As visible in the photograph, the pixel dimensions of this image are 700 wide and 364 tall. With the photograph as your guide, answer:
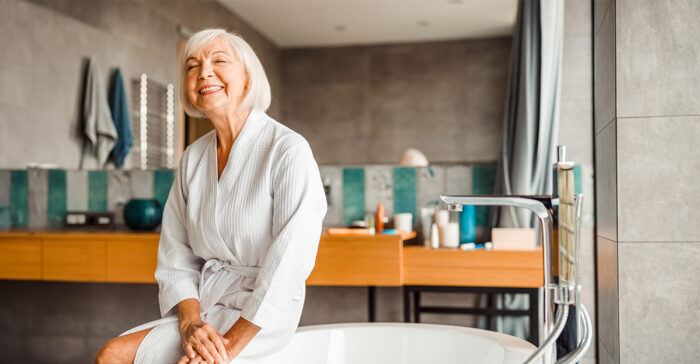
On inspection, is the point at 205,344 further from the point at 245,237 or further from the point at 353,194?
the point at 353,194

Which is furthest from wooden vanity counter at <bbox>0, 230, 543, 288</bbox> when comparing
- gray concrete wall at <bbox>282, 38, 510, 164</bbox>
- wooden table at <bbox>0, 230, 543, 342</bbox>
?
gray concrete wall at <bbox>282, 38, 510, 164</bbox>

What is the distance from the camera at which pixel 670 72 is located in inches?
53.6

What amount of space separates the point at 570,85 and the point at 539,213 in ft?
6.76

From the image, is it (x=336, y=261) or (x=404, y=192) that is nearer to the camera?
(x=336, y=261)

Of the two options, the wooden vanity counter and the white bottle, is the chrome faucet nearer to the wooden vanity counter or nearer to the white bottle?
the wooden vanity counter

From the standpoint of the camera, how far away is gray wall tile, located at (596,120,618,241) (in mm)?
1410

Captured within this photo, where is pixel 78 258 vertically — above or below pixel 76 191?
below

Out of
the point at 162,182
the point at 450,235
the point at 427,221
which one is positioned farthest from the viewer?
the point at 162,182

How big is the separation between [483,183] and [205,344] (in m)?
1.95

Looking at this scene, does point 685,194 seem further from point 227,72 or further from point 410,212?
point 410,212

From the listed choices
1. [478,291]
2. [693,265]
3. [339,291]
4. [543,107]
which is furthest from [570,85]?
[693,265]

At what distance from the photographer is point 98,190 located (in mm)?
3156

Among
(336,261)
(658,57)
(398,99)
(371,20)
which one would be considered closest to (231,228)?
(658,57)

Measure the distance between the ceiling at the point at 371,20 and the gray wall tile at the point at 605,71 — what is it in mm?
4073
